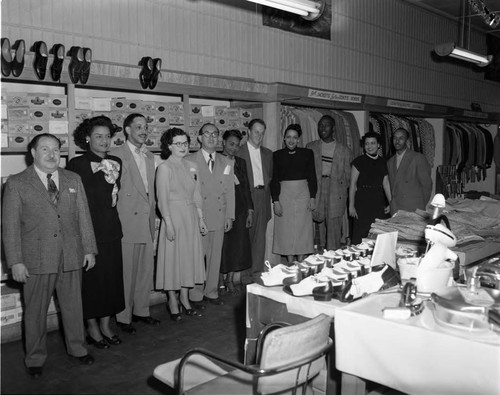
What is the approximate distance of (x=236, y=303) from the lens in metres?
5.34

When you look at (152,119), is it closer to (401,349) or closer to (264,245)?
(264,245)

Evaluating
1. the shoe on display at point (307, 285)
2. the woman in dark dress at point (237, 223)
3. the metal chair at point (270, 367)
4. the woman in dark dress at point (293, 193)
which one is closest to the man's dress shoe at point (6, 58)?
the woman in dark dress at point (237, 223)

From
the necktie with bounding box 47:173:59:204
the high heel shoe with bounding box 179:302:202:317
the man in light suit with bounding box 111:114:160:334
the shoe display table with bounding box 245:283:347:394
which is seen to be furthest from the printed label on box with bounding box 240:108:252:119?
the shoe display table with bounding box 245:283:347:394

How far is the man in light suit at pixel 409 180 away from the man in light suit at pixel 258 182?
5.28 ft

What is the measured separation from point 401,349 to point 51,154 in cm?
259

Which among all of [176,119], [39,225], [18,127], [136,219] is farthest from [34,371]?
[176,119]

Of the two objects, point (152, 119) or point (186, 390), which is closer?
point (186, 390)

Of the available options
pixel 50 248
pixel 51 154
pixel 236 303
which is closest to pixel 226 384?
pixel 50 248

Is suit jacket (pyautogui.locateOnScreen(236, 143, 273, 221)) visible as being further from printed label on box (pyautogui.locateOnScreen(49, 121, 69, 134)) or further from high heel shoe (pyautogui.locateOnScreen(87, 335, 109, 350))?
high heel shoe (pyautogui.locateOnScreen(87, 335, 109, 350))

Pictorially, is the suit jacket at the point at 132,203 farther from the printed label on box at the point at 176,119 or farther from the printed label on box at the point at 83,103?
the printed label on box at the point at 176,119

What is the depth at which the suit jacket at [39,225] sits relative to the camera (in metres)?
3.48

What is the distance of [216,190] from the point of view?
5328 millimetres

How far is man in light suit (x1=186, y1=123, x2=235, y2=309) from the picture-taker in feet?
17.3

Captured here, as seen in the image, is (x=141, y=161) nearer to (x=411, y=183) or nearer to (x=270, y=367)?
(x=270, y=367)
